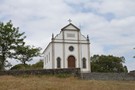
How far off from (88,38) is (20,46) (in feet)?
39.7

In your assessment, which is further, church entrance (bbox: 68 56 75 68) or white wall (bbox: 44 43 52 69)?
white wall (bbox: 44 43 52 69)

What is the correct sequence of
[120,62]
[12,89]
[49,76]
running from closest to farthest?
[12,89], [49,76], [120,62]

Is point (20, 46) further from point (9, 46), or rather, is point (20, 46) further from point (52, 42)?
point (52, 42)

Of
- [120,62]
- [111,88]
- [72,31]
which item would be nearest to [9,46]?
[72,31]

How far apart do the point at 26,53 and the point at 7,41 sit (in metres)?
2.94

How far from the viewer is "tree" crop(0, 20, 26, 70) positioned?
34.6 m

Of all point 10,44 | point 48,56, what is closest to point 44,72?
point 10,44

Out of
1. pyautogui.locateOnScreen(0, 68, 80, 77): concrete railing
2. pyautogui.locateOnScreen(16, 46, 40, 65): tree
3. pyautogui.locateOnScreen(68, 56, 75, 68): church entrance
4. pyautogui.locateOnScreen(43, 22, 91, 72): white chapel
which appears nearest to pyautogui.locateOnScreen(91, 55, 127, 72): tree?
pyautogui.locateOnScreen(43, 22, 91, 72): white chapel

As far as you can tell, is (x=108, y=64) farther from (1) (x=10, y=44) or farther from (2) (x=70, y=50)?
(1) (x=10, y=44)

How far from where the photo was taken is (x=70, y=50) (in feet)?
139

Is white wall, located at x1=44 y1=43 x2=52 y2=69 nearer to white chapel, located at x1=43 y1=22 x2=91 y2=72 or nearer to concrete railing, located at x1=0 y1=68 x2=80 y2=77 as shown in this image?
white chapel, located at x1=43 y1=22 x2=91 y2=72

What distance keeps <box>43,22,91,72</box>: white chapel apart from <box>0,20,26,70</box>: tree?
7.60 m

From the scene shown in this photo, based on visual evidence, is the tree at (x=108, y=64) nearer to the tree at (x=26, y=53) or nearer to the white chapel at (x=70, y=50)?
the white chapel at (x=70, y=50)

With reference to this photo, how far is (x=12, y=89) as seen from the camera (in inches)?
750
